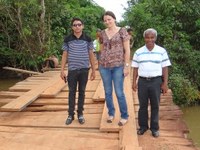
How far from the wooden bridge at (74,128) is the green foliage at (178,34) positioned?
21.6ft

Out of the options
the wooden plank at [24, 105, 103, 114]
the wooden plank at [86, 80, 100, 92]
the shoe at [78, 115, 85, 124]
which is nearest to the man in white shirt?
the shoe at [78, 115, 85, 124]

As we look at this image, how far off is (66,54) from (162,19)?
35.6 ft

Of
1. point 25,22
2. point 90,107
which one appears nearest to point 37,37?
point 25,22

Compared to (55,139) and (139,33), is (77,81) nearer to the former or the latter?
(55,139)

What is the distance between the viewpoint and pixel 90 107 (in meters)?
6.32

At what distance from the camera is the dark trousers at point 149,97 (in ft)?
15.2

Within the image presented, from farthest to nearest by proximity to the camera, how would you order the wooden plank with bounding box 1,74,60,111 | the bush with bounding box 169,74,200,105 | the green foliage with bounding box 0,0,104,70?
the green foliage with bounding box 0,0,104,70, the bush with bounding box 169,74,200,105, the wooden plank with bounding box 1,74,60,111

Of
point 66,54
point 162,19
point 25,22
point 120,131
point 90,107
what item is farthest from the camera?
point 162,19

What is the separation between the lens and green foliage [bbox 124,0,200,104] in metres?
13.2

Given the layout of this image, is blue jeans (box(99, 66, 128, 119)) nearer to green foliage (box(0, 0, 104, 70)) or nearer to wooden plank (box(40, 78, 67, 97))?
wooden plank (box(40, 78, 67, 97))

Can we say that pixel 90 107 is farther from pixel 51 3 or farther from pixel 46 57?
pixel 51 3

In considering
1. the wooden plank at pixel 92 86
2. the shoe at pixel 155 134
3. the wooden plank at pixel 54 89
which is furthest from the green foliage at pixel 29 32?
the shoe at pixel 155 134

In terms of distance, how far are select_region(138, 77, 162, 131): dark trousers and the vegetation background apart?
8.37 m

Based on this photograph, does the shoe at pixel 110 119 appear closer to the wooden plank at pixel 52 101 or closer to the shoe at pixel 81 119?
the shoe at pixel 81 119
